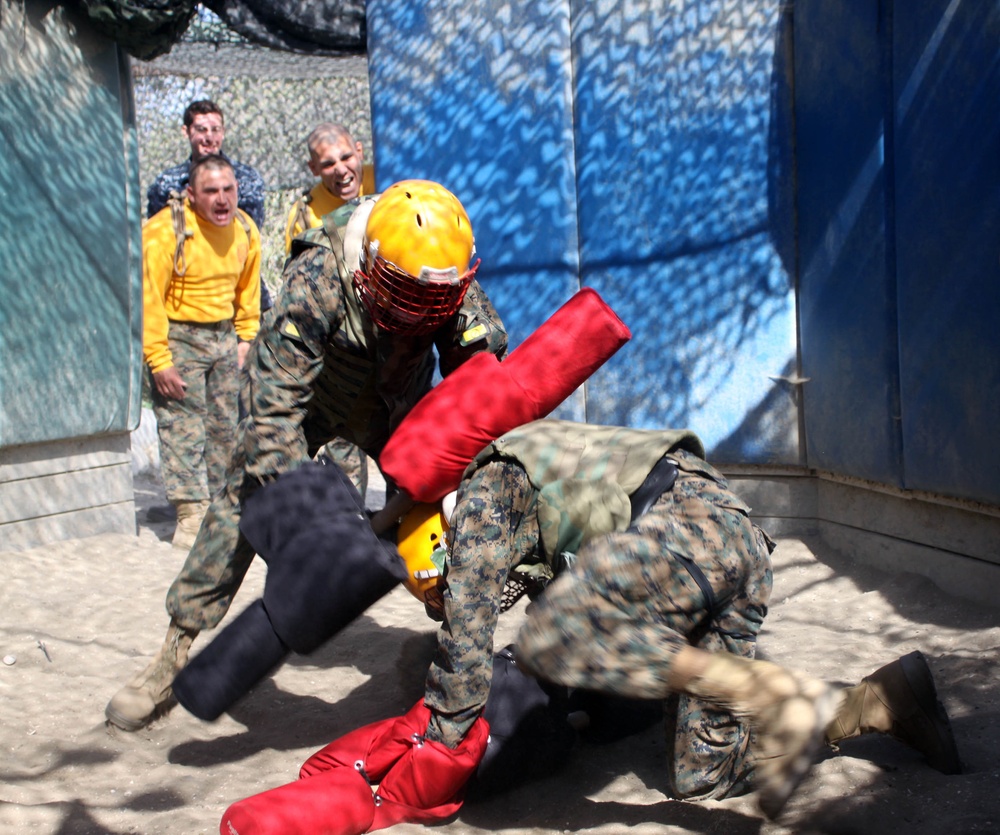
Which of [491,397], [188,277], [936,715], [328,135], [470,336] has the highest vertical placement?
[328,135]

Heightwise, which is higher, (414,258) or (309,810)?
(414,258)

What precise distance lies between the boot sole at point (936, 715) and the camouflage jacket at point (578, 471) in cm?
69

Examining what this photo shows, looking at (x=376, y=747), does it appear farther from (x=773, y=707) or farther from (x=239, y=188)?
(x=239, y=188)

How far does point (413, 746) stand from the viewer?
242 centimetres

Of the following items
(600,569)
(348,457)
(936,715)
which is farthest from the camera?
(348,457)

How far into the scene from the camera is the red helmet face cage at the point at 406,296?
2652 millimetres

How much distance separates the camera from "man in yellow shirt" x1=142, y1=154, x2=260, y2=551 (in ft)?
17.6

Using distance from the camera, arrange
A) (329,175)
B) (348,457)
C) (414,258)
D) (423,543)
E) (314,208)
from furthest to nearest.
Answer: (314,208)
(329,175)
(348,457)
(423,543)
(414,258)

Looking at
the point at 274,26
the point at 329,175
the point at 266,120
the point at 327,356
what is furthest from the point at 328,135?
the point at 266,120

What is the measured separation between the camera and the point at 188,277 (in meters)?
5.48

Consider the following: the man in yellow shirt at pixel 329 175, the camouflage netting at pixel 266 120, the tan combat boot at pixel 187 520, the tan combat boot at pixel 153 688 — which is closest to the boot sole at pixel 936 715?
the tan combat boot at pixel 153 688

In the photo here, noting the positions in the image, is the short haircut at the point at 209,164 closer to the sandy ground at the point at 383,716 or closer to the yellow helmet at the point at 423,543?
the sandy ground at the point at 383,716

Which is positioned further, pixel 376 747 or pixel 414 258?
pixel 414 258

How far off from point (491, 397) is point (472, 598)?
0.51m
